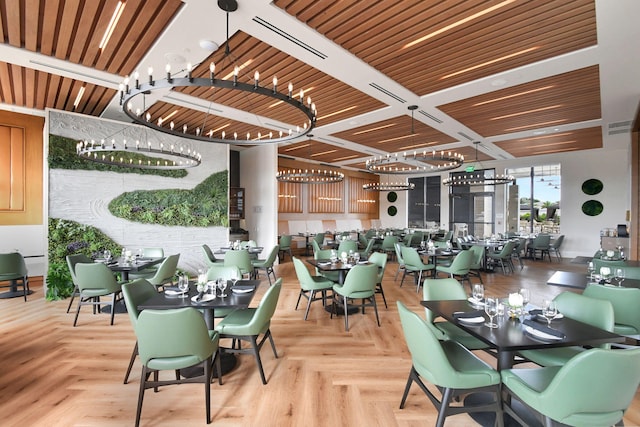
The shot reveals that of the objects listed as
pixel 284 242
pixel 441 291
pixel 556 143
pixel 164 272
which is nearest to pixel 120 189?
pixel 164 272

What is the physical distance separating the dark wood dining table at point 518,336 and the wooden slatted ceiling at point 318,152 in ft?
27.1

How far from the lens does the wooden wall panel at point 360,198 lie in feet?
51.3

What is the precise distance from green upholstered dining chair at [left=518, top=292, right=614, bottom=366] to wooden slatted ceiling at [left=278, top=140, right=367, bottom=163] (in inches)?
321

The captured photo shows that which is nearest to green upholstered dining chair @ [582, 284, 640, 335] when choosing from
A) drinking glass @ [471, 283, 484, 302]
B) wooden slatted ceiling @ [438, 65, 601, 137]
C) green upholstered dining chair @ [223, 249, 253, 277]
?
drinking glass @ [471, 283, 484, 302]

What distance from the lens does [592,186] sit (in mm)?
11219

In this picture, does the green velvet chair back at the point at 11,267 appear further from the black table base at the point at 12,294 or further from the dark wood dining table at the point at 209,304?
the dark wood dining table at the point at 209,304

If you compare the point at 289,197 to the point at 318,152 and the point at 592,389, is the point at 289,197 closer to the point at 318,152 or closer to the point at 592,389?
the point at 318,152

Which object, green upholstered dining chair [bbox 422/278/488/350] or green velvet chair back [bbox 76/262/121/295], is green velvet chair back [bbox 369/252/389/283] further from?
green velvet chair back [bbox 76/262/121/295]

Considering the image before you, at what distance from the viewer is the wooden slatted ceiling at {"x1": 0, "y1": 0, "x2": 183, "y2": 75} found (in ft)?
11.1

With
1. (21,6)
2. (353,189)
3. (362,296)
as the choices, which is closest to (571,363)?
(362,296)

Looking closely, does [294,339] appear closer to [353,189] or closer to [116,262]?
[116,262]

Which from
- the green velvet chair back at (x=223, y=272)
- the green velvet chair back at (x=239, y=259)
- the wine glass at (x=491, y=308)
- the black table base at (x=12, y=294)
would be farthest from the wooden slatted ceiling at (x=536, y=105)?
the black table base at (x=12, y=294)

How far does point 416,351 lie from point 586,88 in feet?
19.9

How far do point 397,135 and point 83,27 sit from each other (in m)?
7.31
